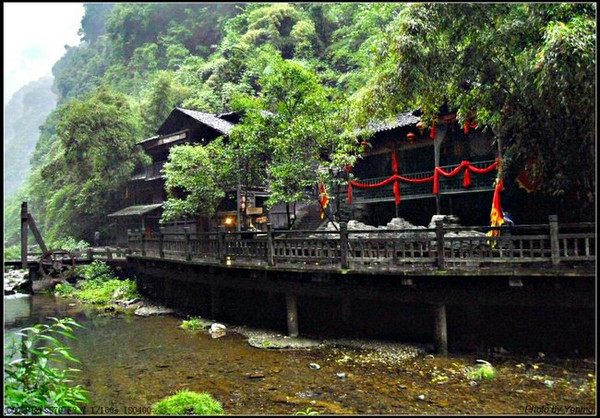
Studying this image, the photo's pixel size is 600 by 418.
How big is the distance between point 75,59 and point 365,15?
209 ft

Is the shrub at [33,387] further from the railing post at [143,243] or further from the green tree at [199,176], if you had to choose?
the railing post at [143,243]

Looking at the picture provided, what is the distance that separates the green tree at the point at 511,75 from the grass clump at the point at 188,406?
30.2 feet

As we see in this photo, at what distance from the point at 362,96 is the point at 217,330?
961 centimetres

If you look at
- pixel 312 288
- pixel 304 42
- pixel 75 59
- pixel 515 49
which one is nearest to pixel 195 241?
pixel 312 288

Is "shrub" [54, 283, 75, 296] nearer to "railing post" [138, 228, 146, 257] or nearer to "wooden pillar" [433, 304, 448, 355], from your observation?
"railing post" [138, 228, 146, 257]

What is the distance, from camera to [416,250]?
36.6 ft

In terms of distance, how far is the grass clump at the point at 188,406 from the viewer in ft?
26.5

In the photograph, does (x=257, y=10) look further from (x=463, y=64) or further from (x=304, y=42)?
(x=463, y=64)

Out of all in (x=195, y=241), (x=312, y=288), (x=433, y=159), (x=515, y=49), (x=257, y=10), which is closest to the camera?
(x=515, y=49)

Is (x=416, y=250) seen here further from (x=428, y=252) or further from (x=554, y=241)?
(x=554, y=241)

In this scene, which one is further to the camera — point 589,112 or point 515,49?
point 515,49

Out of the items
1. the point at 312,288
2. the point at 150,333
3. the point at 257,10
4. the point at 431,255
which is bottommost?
the point at 150,333

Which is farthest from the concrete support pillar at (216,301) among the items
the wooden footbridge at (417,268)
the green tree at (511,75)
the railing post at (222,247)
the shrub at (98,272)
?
the shrub at (98,272)

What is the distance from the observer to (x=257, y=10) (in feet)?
161
